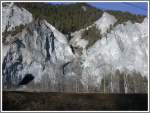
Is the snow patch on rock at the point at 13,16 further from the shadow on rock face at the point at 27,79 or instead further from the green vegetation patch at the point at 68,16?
the shadow on rock face at the point at 27,79

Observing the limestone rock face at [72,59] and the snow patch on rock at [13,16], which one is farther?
the limestone rock face at [72,59]

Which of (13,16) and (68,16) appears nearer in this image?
(13,16)

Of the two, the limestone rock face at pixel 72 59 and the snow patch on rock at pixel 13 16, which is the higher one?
the snow patch on rock at pixel 13 16

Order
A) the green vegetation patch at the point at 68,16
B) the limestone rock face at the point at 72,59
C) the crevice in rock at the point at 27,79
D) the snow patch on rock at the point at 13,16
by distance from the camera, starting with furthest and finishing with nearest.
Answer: the green vegetation patch at the point at 68,16 < the limestone rock face at the point at 72,59 < the crevice in rock at the point at 27,79 < the snow patch on rock at the point at 13,16

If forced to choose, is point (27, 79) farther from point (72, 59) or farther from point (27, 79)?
point (72, 59)

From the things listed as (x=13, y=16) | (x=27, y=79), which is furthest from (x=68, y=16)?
(x=27, y=79)

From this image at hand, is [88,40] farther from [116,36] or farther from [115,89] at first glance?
[115,89]

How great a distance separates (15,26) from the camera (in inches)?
940

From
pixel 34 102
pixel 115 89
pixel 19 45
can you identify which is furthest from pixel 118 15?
pixel 34 102

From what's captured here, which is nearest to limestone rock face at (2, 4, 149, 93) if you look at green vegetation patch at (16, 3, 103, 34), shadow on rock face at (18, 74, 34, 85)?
shadow on rock face at (18, 74, 34, 85)

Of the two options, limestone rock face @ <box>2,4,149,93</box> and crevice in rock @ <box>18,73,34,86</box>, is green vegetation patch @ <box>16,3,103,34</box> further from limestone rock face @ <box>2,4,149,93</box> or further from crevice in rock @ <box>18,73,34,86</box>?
crevice in rock @ <box>18,73,34,86</box>

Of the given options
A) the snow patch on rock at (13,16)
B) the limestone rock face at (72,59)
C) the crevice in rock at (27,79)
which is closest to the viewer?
the snow patch on rock at (13,16)

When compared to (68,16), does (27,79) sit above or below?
Result: below

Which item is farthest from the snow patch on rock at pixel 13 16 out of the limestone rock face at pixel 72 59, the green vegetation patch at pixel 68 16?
the green vegetation patch at pixel 68 16
